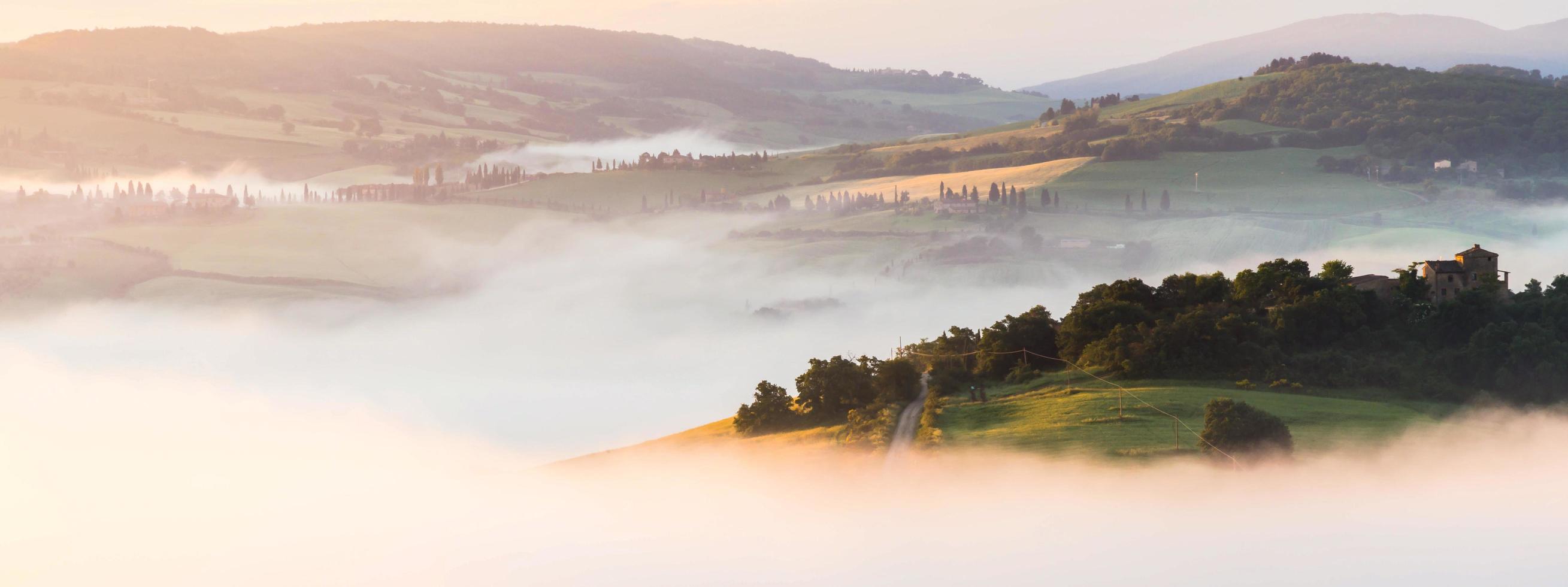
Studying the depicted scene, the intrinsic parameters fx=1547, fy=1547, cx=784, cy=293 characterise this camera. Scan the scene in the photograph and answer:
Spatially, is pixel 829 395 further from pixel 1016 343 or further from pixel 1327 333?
pixel 1327 333

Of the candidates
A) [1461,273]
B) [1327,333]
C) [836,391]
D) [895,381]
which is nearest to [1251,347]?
[1327,333]

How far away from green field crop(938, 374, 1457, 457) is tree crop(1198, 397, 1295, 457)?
1.06 m

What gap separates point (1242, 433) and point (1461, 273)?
42360 mm

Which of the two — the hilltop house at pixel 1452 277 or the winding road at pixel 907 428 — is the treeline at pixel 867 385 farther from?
the hilltop house at pixel 1452 277

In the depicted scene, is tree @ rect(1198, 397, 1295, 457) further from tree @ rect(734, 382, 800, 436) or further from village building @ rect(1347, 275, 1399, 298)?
village building @ rect(1347, 275, 1399, 298)

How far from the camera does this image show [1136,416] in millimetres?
69688

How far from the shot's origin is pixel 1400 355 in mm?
83312

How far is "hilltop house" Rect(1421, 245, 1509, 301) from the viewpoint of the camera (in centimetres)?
9581

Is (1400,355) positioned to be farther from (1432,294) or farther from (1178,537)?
(1178,537)

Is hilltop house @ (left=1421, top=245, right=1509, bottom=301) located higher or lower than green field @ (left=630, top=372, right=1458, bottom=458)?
higher

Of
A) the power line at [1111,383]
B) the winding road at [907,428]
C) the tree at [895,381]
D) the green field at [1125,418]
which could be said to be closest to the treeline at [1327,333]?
the power line at [1111,383]

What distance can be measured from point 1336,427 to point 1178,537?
12.2 meters

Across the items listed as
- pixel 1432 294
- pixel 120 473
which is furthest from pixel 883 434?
pixel 120 473

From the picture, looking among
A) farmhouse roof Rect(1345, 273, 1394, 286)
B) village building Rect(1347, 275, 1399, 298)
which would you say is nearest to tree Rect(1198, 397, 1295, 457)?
village building Rect(1347, 275, 1399, 298)
